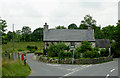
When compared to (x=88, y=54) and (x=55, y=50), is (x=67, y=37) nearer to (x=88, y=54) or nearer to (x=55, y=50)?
(x=55, y=50)

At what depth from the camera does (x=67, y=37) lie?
154ft

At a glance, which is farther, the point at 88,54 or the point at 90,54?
the point at 88,54

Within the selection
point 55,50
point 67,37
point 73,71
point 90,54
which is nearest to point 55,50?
point 55,50

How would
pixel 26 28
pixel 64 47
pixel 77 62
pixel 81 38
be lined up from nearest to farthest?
pixel 77 62, pixel 64 47, pixel 81 38, pixel 26 28

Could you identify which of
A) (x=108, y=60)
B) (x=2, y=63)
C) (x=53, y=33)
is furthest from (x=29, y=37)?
(x=2, y=63)

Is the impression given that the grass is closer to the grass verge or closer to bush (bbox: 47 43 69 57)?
Result: the grass verge

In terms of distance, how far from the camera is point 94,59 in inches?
1296

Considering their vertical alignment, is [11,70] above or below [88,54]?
below

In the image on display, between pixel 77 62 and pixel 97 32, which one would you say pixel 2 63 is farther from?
pixel 97 32

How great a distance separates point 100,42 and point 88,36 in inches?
231

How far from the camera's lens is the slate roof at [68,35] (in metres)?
45.8

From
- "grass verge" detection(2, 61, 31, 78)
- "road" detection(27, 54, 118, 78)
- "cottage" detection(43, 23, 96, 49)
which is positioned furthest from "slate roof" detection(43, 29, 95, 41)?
"grass verge" detection(2, 61, 31, 78)

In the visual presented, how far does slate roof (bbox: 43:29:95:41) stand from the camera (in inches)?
1801

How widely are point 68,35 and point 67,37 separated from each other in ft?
3.44
